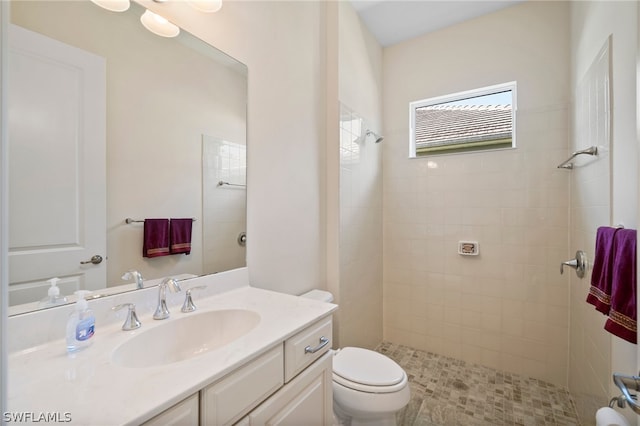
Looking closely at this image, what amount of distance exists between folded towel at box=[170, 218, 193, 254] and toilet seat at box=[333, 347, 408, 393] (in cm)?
97

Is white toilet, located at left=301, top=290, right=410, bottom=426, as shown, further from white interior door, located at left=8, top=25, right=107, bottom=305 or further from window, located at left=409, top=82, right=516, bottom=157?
window, located at left=409, top=82, right=516, bottom=157

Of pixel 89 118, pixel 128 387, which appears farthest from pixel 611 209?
pixel 89 118

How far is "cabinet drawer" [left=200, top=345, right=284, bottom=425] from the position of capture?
64 centimetres

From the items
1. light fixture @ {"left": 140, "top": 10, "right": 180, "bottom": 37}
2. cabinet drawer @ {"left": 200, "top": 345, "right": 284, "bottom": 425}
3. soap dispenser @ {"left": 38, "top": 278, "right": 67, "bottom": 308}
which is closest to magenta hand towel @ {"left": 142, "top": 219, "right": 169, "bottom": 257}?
soap dispenser @ {"left": 38, "top": 278, "right": 67, "bottom": 308}

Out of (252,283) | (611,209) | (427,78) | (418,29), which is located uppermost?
(418,29)

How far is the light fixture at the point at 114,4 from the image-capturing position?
93 cm

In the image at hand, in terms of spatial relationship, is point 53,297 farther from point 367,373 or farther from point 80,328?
point 367,373

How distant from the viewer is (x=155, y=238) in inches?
41.9

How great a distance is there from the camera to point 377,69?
2.57 meters

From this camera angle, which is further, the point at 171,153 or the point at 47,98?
the point at 171,153

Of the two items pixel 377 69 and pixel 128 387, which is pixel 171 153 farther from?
pixel 377 69

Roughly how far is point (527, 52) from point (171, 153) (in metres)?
2.59

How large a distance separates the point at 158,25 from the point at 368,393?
1.81m

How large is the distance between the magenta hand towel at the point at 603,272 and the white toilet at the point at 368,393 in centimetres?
89
